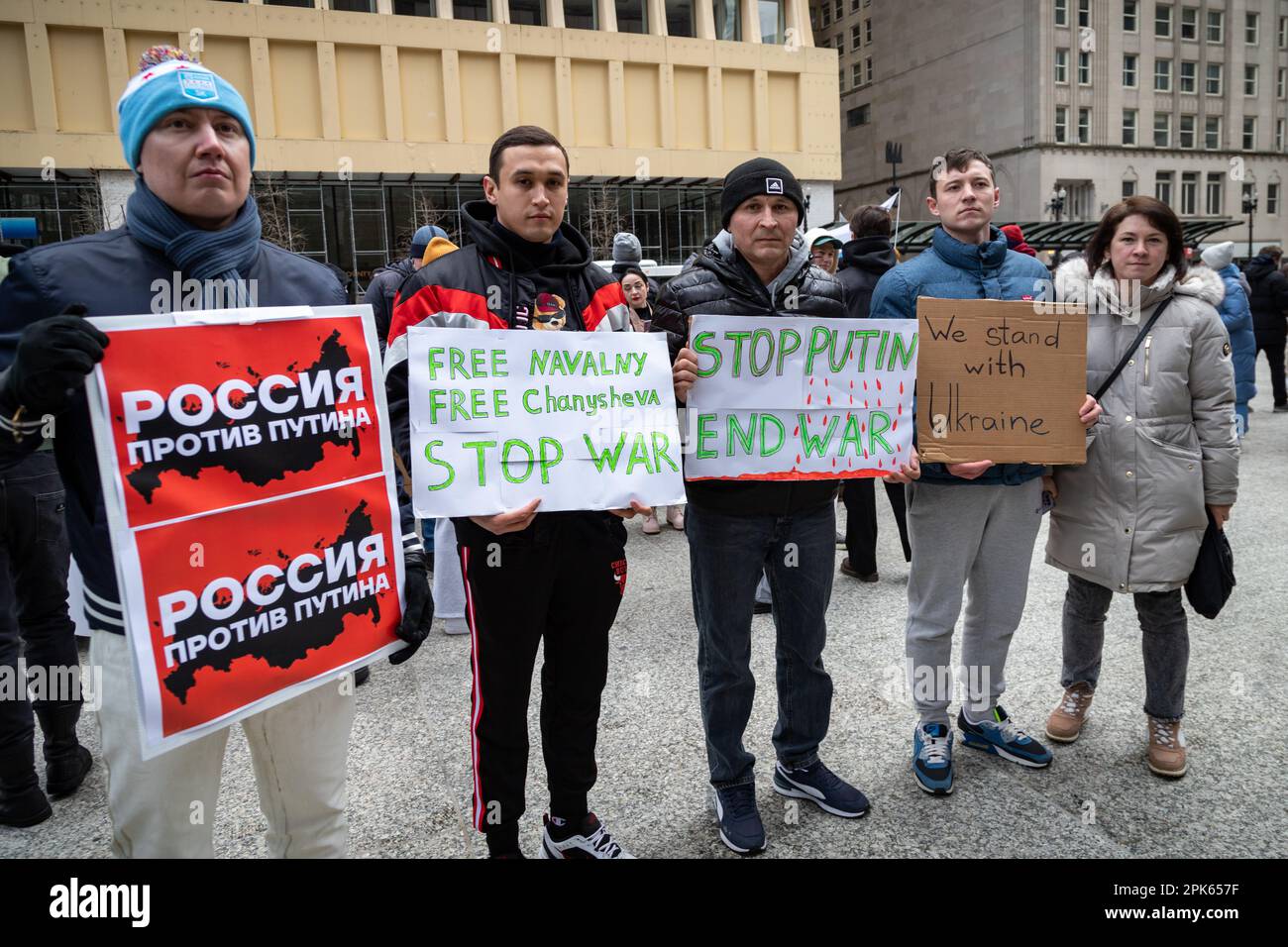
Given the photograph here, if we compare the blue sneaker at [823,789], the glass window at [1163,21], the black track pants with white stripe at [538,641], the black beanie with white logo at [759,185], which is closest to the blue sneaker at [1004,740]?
the blue sneaker at [823,789]

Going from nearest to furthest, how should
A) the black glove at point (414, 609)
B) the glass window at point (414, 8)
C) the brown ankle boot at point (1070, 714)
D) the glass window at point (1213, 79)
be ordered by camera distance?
the black glove at point (414, 609) < the brown ankle boot at point (1070, 714) < the glass window at point (414, 8) < the glass window at point (1213, 79)

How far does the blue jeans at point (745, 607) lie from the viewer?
118 inches

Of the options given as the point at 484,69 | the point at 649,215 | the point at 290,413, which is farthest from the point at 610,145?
the point at 290,413

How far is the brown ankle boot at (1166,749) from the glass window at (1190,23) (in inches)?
2538

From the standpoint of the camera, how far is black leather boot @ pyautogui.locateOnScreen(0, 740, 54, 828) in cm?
322

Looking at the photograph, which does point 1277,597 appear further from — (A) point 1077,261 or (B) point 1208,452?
(A) point 1077,261

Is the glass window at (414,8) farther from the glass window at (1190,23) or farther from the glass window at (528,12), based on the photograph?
the glass window at (1190,23)

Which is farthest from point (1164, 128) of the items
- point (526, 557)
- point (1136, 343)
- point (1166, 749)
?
point (526, 557)

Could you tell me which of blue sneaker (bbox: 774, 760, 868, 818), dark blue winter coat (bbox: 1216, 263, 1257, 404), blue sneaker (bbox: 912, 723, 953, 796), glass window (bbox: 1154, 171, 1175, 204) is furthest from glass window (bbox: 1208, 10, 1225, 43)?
blue sneaker (bbox: 774, 760, 868, 818)

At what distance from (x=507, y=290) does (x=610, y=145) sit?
1157 inches

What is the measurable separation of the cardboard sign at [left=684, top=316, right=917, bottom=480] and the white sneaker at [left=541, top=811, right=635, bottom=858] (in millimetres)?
1257

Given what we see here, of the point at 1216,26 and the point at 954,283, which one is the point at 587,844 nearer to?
the point at 954,283

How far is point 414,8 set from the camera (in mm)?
30359

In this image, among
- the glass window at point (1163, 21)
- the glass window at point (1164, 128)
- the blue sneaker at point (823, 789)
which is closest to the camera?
the blue sneaker at point (823, 789)
